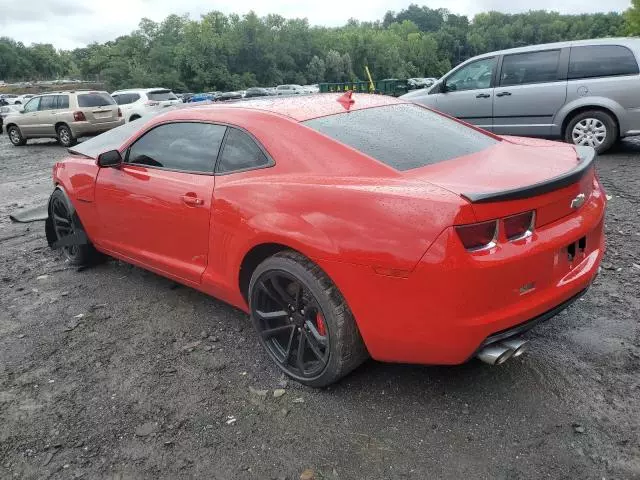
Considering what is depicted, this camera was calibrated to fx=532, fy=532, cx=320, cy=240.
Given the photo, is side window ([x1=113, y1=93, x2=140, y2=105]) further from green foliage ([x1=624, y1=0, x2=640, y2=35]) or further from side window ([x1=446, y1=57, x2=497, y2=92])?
green foliage ([x1=624, y1=0, x2=640, y2=35])

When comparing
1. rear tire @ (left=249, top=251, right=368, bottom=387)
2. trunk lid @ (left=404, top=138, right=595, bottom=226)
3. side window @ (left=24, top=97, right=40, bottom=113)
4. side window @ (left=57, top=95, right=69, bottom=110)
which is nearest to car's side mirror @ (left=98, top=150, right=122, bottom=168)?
rear tire @ (left=249, top=251, right=368, bottom=387)

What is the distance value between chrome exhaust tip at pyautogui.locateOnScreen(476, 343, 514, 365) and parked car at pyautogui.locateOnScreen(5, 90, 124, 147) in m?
15.2

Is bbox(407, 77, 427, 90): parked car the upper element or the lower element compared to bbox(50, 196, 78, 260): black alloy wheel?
upper

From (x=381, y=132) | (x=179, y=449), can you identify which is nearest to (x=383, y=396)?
(x=179, y=449)

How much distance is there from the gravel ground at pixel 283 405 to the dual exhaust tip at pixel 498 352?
1.12ft

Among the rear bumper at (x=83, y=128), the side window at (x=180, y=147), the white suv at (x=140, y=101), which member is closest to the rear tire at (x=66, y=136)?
the rear bumper at (x=83, y=128)

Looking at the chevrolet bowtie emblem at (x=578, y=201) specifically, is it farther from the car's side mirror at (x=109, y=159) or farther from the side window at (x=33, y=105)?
the side window at (x=33, y=105)

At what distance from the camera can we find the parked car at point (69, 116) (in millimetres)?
15227

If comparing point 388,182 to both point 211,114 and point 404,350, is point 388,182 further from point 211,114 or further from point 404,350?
point 211,114

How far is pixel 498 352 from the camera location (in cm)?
230

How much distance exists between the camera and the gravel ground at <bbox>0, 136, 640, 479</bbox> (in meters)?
2.27

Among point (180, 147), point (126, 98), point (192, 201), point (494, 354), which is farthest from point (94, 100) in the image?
point (494, 354)

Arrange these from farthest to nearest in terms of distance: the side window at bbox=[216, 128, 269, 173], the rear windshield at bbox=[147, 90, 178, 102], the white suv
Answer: the rear windshield at bbox=[147, 90, 178, 102]
the white suv
the side window at bbox=[216, 128, 269, 173]

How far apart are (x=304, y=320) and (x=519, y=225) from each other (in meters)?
1.16
